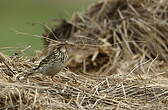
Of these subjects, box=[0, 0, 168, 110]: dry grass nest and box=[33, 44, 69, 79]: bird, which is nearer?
box=[0, 0, 168, 110]: dry grass nest

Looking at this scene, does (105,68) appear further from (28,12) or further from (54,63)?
(28,12)

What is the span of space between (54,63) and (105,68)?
3.06 metres

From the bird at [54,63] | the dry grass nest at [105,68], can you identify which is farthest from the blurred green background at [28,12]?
the bird at [54,63]

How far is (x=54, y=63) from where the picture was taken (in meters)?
8.38

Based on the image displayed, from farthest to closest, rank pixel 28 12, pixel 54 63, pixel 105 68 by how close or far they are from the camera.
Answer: pixel 28 12, pixel 105 68, pixel 54 63

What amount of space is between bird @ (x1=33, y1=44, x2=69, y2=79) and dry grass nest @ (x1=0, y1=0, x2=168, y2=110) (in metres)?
0.07

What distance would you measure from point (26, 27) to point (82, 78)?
12.3 m

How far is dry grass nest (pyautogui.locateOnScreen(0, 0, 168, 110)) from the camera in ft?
23.2

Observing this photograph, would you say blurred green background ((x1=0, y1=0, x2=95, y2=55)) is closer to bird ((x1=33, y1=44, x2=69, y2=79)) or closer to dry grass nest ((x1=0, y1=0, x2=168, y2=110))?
dry grass nest ((x1=0, y1=0, x2=168, y2=110))

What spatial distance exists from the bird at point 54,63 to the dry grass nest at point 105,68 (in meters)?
0.07

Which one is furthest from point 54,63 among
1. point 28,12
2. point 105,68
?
point 28,12

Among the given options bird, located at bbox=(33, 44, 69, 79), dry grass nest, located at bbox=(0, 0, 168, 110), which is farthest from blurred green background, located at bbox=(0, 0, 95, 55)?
bird, located at bbox=(33, 44, 69, 79)

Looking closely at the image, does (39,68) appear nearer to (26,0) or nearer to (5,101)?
(5,101)

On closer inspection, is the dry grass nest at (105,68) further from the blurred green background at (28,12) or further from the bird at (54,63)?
the blurred green background at (28,12)
